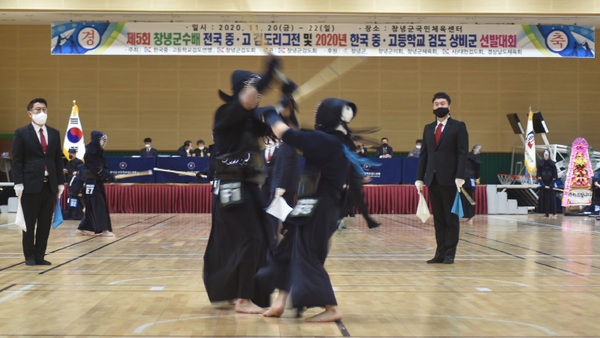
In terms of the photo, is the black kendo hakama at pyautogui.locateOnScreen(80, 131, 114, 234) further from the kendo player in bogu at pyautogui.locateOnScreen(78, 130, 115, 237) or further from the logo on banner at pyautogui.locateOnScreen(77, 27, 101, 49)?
the logo on banner at pyautogui.locateOnScreen(77, 27, 101, 49)

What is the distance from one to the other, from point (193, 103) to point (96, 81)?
11.0 feet

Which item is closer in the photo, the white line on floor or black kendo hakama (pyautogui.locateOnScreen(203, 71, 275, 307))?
black kendo hakama (pyautogui.locateOnScreen(203, 71, 275, 307))

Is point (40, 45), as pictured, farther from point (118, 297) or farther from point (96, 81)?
point (118, 297)

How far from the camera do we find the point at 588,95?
20.4 meters

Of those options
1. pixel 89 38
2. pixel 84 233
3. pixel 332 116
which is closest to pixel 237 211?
pixel 332 116

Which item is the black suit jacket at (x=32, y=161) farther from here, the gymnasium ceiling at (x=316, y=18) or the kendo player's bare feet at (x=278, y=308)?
the gymnasium ceiling at (x=316, y=18)

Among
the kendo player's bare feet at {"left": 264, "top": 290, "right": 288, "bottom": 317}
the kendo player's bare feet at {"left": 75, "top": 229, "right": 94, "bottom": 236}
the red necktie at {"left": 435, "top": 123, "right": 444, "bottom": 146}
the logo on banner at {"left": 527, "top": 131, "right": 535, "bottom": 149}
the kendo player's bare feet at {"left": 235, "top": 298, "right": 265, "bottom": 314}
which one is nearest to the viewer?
the kendo player's bare feet at {"left": 264, "top": 290, "right": 288, "bottom": 317}

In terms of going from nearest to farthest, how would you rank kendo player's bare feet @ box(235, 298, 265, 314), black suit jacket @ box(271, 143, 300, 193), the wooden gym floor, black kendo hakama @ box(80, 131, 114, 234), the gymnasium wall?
the wooden gym floor → kendo player's bare feet @ box(235, 298, 265, 314) → black suit jacket @ box(271, 143, 300, 193) → black kendo hakama @ box(80, 131, 114, 234) → the gymnasium wall

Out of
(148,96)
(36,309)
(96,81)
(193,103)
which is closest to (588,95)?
(193,103)

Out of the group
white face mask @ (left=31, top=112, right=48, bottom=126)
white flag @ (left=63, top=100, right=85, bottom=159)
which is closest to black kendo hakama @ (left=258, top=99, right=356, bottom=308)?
white face mask @ (left=31, top=112, right=48, bottom=126)

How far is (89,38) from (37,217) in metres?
9.77

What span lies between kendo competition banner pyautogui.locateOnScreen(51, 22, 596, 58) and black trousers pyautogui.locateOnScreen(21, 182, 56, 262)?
8.92 meters

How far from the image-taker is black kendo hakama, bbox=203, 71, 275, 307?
368 cm

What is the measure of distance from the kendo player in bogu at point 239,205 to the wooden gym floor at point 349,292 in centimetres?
19
